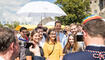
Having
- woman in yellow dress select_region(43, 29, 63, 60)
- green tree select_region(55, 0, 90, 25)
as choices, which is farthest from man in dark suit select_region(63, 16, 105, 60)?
green tree select_region(55, 0, 90, 25)

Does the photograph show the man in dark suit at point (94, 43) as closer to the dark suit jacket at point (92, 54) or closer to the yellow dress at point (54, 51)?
the dark suit jacket at point (92, 54)

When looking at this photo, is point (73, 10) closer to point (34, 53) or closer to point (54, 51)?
point (54, 51)

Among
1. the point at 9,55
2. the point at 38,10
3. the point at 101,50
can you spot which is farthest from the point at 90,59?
the point at 38,10

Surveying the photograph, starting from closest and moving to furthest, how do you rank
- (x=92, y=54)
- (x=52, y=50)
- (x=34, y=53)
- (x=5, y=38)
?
1. (x=5, y=38)
2. (x=92, y=54)
3. (x=34, y=53)
4. (x=52, y=50)

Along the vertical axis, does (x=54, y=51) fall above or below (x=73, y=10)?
below

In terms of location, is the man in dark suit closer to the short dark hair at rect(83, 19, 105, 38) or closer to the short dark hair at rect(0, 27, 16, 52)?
the short dark hair at rect(83, 19, 105, 38)

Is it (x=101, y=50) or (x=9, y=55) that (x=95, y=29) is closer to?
(x=101, y=50)

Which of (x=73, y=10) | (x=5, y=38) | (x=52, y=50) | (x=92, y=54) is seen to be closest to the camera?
(x=5, y=38)

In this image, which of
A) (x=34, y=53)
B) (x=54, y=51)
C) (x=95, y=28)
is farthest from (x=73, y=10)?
(x=95, y=28)

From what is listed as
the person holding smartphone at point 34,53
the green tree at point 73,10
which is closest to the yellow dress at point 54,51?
the person holding smartphone at point 34,53

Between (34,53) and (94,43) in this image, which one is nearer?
(94,43)

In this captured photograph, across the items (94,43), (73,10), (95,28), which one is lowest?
(94,43)

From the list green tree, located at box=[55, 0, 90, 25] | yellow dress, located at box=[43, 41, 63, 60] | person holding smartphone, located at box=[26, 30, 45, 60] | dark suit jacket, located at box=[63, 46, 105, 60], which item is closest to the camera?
dark suit jacket, located at box=[63, 46, 105, 60]

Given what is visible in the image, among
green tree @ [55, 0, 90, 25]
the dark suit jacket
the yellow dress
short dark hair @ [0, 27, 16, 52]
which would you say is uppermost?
green tree @ [55, 0, 90, 25]
